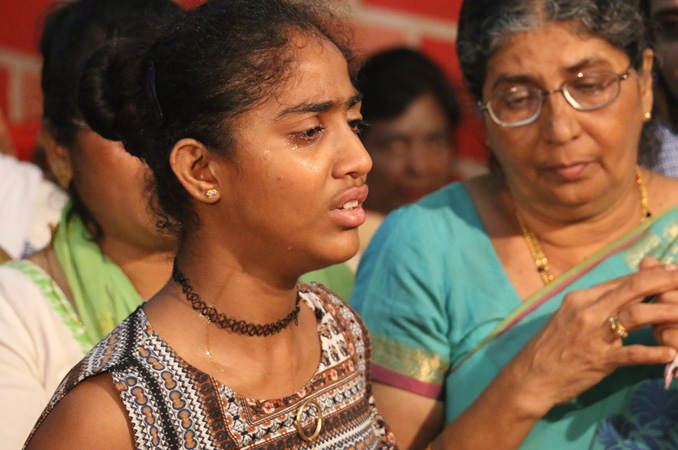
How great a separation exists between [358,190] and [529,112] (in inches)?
32.7

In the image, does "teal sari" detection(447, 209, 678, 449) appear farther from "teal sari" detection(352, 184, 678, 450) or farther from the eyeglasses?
the eyeglasses

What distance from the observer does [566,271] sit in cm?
249

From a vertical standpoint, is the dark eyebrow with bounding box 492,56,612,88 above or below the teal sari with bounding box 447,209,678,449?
above

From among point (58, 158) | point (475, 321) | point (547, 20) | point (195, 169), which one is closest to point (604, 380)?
point (475, 321)

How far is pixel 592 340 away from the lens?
6.93ft

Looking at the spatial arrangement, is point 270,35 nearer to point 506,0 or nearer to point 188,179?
point 188,179

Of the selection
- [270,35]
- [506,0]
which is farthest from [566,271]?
[270,35]

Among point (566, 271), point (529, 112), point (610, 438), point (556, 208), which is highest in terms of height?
point (529, 112)

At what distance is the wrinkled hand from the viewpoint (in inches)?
81.0

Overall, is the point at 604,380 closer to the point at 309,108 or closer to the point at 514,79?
the point at 514,79

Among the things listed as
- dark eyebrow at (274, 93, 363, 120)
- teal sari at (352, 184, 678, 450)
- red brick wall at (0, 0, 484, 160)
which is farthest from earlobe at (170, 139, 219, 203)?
red brick wall at (0, 0, 484, 160)

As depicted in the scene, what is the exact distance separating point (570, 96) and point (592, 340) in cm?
65

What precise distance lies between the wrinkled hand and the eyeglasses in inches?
18.8

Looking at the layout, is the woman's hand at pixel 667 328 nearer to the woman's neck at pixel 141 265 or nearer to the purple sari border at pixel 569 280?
the purple sari border at pixel 569 280
